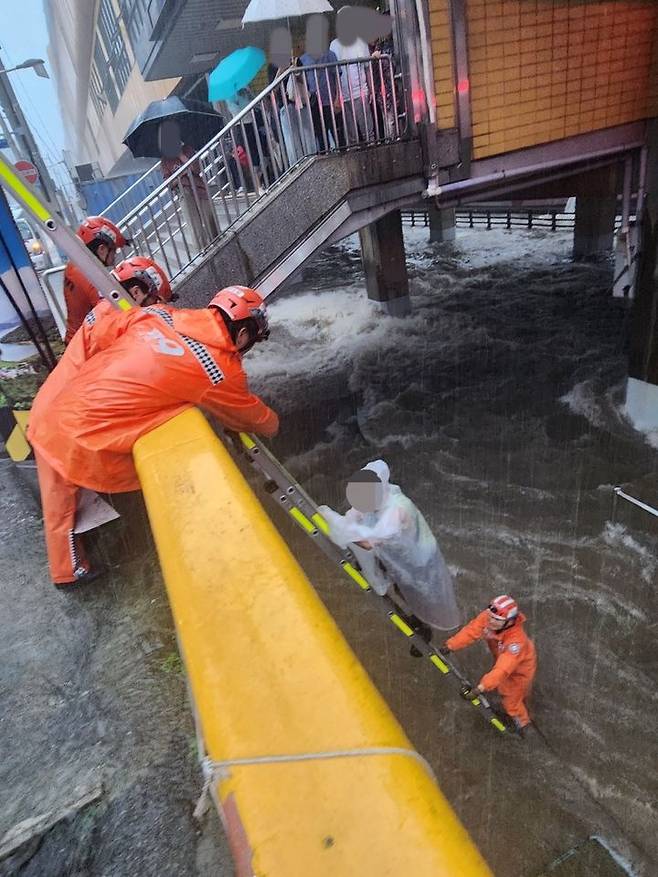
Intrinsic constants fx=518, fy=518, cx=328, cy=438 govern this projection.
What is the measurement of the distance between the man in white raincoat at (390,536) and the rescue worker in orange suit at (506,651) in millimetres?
552

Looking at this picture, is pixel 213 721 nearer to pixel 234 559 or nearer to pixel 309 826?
pixel 309 826

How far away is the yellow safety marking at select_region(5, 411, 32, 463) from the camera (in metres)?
4.48

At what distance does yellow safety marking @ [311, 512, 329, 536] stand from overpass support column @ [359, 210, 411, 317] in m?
12.0

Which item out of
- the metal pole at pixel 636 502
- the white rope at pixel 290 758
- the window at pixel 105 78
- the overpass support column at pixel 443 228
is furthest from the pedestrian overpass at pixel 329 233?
the window at pixel 105 78

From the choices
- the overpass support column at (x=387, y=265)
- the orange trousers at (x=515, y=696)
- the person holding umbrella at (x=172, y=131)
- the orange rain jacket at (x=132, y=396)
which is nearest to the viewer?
the orange rain jacket at (x=132, y=396)

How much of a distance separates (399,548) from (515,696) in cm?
191

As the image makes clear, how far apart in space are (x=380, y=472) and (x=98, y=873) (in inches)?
90.0

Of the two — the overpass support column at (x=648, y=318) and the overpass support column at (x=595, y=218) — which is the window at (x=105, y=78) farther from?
the overpass support column at (x=648, y=318)

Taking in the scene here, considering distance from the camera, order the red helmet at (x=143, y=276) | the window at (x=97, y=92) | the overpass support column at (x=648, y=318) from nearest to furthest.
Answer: the red helmet at (x=143, y=276), the overpass support column at (x=648, y=318), the window at (x=97, y=92)

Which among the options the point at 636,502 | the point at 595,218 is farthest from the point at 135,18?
the point at 636,502

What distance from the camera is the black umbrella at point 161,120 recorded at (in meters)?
8.75

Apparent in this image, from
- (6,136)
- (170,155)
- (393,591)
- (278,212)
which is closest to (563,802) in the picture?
(393,591)

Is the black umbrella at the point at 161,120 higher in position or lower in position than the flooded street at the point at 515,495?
higher

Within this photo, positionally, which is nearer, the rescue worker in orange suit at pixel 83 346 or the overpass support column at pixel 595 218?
the rescue worker in orange suit at pixel 83 346
